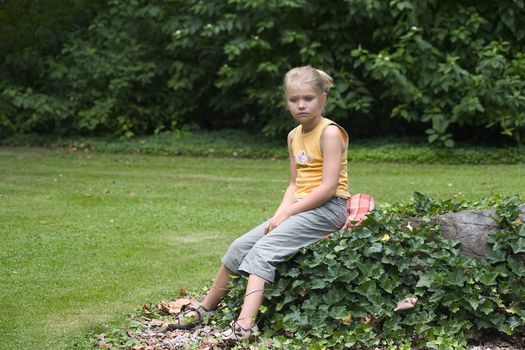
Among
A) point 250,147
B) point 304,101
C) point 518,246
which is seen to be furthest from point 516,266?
point 250,147

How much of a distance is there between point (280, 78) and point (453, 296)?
9.28 metres

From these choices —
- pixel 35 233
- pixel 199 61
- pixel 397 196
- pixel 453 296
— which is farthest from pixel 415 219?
pixel 199 61

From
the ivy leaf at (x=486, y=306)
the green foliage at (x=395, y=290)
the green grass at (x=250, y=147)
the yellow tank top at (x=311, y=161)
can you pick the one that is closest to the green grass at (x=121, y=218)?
the green grass at (x=250, y=147)

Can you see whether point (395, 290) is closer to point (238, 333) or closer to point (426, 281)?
point (426, 281)

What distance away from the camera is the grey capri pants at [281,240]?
4691 millimetres

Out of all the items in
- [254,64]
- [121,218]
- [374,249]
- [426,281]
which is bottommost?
[121,218]

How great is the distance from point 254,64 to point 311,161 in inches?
351

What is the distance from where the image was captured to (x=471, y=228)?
15.7ft

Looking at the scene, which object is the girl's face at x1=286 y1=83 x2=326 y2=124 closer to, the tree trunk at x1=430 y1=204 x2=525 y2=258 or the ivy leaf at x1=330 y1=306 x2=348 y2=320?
the tree trunk at x1=430 y1=204 x2=525 y2=258

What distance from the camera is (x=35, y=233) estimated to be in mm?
7590

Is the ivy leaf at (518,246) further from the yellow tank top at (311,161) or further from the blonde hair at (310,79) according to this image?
the blonde hair at (310,79)

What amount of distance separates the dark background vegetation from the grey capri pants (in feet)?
20.7

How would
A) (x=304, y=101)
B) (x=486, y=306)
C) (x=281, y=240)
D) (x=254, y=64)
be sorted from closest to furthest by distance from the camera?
(x=486, y=306) < (x=281, y=240) < (x=304, y=101) < (x=254, y=64)

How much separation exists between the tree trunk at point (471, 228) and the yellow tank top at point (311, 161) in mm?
574
